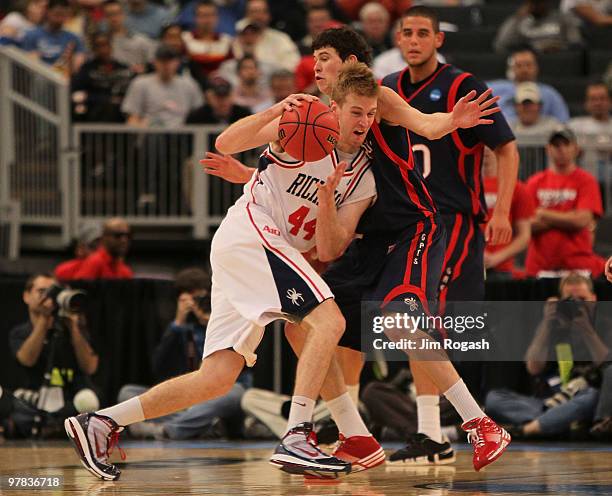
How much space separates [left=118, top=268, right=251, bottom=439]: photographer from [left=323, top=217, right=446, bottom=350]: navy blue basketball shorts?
293 centimetres

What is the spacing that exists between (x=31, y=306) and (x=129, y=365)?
1.03 metres

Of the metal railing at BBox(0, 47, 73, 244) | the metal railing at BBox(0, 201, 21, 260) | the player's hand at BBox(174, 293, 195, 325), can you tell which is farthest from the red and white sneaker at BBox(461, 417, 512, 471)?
the metal railing at BBox(0, 201, 21, 260)

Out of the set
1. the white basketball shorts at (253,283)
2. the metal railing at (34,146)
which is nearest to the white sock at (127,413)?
the white basketball shorts at (253,283)

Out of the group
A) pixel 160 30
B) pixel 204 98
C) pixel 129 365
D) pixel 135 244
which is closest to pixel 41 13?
pixel 160 30

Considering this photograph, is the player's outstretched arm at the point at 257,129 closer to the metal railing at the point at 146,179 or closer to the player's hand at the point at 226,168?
the player's hand at the point at 226,168

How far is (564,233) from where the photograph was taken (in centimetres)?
1119

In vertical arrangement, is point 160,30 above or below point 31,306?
above

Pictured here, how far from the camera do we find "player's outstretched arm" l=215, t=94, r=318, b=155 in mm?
6285

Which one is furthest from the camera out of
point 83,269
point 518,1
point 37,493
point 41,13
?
point 518,1

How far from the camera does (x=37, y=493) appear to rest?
5895mm

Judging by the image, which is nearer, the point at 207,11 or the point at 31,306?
the point at 31,306

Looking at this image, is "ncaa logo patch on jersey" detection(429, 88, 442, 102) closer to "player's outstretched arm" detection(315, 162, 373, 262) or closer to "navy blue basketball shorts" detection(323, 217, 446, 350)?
"navy blue basketball shorts" detection(323, 217, 446, 350)

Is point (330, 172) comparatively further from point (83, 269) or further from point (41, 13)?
point (41, 13)

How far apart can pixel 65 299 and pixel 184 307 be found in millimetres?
907
